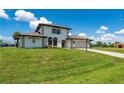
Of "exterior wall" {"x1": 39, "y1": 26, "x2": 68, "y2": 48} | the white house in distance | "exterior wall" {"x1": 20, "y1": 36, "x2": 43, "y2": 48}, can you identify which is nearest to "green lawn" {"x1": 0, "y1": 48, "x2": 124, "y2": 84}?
"exterior wall" {"x1": 20, "y1": 36, "x2": 43, "y2": 48}

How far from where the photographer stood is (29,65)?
11.9 meters

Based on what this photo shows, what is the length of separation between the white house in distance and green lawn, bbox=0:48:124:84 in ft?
38.8

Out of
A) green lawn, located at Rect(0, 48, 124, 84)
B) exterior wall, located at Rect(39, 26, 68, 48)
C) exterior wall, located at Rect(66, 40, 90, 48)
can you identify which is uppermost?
exterior wall, located at Rect(39, 26, 68, 48)

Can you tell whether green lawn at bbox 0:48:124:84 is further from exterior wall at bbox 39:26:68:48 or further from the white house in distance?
exterior wall at bbox 39:26:68:48

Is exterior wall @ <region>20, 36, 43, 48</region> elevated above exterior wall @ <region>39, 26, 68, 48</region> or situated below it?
below

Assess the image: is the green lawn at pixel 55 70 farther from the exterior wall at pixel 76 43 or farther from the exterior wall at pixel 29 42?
the exterior wall at pixel 76 43

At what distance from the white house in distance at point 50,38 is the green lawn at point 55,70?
1184 cm

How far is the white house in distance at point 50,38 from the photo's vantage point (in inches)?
1015

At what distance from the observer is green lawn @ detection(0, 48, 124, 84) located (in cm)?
888

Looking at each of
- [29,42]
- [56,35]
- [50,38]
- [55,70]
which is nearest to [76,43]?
[56,35]
